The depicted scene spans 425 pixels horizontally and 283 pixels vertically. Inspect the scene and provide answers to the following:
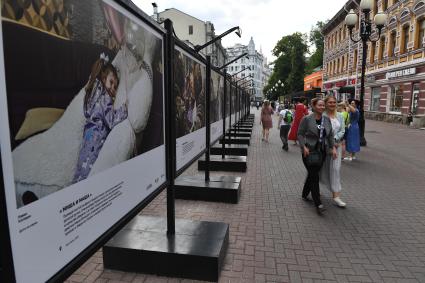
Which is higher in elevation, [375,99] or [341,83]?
[341,83]

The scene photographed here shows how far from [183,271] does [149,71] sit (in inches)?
73.5

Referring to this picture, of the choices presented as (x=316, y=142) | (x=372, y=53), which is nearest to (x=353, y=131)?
(x=316, y=142)

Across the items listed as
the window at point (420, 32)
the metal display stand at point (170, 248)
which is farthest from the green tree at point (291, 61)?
the metal display stand at point (170, 248)

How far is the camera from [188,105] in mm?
4223

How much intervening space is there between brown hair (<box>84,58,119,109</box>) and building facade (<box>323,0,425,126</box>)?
894 inches

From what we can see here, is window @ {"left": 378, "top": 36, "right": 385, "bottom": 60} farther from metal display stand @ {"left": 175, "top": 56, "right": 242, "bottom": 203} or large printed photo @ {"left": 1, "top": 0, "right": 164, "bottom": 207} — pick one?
large printed photo @ {"left": 1, "top": 0, "right": 164, "bottom": 207}

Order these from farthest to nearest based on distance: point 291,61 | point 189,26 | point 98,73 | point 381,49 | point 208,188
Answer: point 291,61 < point 189,26 < point 381,49 < point 208,188 < point 98,73

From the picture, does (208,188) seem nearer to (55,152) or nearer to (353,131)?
(55,152)

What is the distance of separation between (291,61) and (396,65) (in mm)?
46582

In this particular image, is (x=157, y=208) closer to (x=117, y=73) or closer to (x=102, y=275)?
(x=102, y=275)

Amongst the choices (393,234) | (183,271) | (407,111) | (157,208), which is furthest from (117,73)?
(407,111)

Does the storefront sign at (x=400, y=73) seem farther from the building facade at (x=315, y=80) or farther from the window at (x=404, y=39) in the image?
the building facade at (x=315, y=80)

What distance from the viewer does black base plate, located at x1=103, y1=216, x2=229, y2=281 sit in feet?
10.4

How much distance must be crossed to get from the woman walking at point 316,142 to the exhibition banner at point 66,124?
10.8 feet
